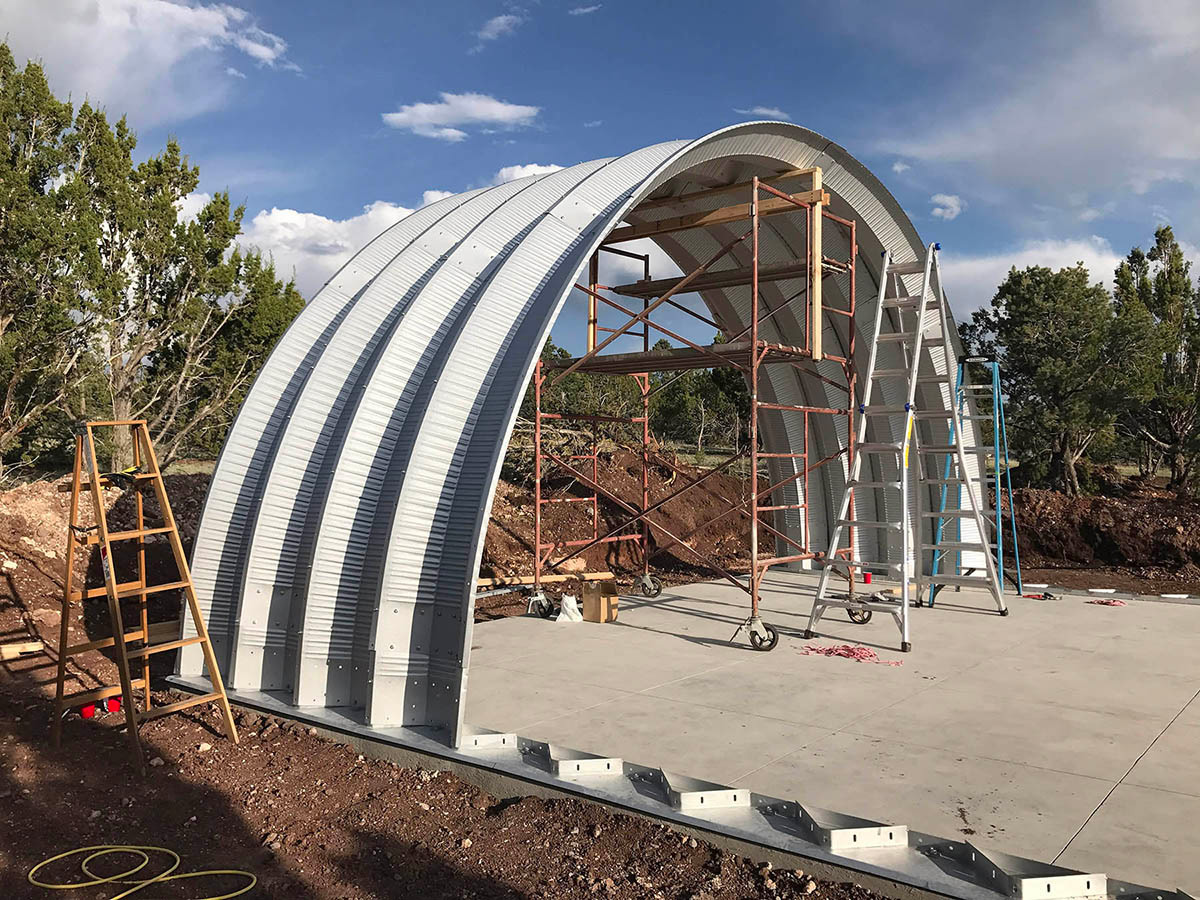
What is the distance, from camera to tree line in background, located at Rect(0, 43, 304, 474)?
1534 centimetres

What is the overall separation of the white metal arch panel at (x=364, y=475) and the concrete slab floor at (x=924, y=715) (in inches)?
54.1

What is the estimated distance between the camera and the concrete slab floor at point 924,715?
5.69m

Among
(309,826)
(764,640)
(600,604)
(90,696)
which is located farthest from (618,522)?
(309,826)

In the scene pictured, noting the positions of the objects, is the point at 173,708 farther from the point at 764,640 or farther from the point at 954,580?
the point at 954,580

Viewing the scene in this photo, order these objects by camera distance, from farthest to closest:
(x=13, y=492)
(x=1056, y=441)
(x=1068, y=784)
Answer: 1. (x=1056, y=441)
2. (x=13, y=492)
3. (x=1068, y=784)

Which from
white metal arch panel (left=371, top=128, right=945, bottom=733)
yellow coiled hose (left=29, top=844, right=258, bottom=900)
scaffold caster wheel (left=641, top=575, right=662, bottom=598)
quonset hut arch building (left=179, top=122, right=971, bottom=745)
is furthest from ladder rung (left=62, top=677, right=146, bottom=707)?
scaffold caster wheel (left=641, top=575, right=662, bottom=598)

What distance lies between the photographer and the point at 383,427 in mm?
8242

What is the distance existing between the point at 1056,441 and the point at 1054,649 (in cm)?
1680

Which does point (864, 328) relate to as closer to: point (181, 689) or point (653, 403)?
point (181, 689)

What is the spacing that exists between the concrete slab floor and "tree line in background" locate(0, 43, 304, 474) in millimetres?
10309

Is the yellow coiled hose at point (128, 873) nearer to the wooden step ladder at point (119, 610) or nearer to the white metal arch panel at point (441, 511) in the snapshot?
the wooden step ladder at point (119, 610)

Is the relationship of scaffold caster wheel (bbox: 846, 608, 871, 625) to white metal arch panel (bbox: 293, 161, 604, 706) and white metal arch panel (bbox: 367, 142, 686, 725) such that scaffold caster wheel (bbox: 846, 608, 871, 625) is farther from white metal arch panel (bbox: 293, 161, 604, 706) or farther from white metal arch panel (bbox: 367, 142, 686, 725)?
white metal arch panel (bbox: 293, 161, 604, 706)

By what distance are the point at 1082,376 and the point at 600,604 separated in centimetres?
1818

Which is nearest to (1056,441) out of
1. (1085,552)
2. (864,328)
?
(1085,552)
